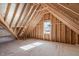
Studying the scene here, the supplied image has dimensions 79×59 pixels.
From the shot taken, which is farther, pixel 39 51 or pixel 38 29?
pixel 38 29

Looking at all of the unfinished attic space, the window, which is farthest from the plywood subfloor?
the window

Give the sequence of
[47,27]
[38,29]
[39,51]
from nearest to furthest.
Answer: [39,51]
[47,27]
[38,29]

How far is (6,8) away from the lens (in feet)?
14.3

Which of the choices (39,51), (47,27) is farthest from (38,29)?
(39,51)

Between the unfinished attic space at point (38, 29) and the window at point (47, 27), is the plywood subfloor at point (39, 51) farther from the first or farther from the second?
the window at point (47, 27)

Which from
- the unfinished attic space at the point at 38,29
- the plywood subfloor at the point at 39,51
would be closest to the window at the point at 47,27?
the unfinished attic space at the point at 38,29

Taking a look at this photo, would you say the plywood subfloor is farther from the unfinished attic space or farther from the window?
the window

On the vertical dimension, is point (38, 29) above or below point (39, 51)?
above

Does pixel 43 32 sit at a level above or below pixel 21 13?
below

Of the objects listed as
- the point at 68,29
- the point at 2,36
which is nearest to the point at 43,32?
the point at 68,29

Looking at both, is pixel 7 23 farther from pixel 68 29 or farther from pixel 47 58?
pixel 47 58

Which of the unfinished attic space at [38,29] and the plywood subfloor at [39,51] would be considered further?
the unfinished attic space at [38,29]

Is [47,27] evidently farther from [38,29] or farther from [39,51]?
[39,51]

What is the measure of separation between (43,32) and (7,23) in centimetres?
319
